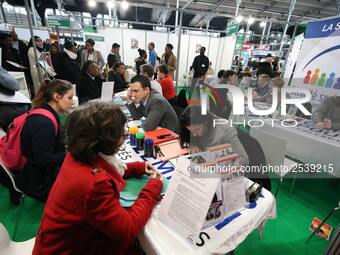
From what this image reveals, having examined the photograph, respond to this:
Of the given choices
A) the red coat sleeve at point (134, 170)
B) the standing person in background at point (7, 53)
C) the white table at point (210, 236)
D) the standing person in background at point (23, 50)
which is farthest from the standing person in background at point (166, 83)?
the standing person in background at point (23, 50)

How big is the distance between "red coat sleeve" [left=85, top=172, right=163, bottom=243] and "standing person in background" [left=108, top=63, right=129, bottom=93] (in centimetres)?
312

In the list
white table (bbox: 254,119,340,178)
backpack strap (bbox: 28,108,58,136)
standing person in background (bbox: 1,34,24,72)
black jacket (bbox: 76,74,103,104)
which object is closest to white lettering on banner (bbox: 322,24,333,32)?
white table (bbox: 254,119,340,178)

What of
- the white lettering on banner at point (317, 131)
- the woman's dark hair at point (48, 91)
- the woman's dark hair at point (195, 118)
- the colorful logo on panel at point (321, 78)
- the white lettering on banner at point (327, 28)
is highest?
the white lettering on banner at point (327, 28)

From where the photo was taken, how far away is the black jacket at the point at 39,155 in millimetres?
1251

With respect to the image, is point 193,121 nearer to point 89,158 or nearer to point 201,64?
point 89,158

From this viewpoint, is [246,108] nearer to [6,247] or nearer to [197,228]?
[197,228]

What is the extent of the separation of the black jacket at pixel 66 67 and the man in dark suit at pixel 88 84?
3.00ft

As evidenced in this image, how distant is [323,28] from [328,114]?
4.58 ft

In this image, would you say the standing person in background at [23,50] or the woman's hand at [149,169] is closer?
the woman's hand at [149,169]

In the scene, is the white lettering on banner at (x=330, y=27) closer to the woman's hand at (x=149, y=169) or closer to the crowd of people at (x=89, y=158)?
the crowd of people at (x=89, y=158)

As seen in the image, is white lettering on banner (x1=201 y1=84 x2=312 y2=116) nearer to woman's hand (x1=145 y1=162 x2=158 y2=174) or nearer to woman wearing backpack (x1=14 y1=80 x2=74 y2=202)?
woman's hand (x1=145 y1=162 x2=158 y2=174)

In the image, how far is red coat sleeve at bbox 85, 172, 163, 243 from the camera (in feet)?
2.26

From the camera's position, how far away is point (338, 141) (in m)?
1.84

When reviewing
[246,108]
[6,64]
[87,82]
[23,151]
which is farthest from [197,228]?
[6,64]
